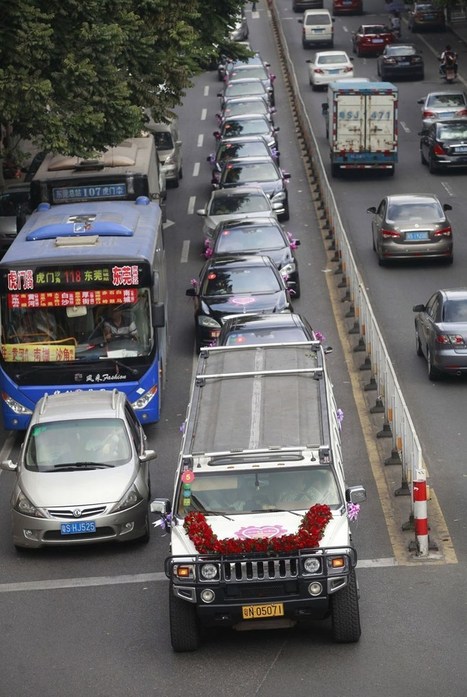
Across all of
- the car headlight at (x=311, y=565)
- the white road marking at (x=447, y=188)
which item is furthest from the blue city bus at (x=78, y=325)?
the white road marking at (x=447, y=188)

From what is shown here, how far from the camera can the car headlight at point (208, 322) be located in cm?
2508

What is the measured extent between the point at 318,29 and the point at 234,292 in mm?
44144

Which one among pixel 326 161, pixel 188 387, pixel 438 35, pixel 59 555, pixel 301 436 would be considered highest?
pixel 301 436

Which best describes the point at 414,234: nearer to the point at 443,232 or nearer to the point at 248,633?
the point at 443,232

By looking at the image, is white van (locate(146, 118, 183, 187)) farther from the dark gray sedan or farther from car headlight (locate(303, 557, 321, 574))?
car headlight (locate(303, 557, 321, 574))

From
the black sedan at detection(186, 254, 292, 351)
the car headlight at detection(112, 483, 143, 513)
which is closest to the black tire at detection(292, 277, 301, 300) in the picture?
the black sedan at detection(186, 254, 292, 351)

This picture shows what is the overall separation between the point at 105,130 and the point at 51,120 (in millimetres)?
1589

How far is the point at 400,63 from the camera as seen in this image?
5925 cm

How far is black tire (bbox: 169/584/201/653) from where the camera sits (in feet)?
42.9

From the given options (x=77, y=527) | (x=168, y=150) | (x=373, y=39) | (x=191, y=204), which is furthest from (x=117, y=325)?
(x=373, y=39)

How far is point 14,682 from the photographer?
12.9 meters

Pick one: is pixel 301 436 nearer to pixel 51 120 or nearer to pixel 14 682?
pixel 14 682

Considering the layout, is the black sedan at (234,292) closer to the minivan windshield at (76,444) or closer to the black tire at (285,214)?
the minivan windshield at (76,444)

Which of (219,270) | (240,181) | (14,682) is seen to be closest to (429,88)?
(240,181)
